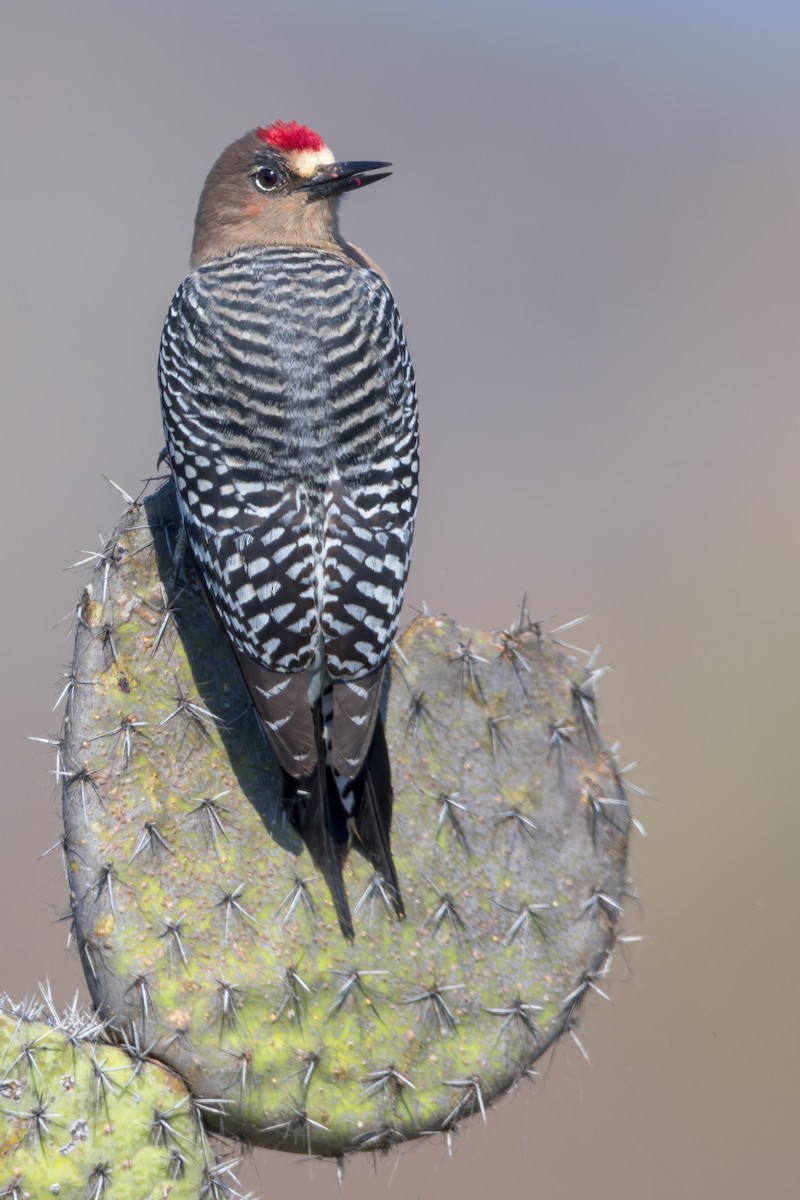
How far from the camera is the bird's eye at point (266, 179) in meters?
3.35

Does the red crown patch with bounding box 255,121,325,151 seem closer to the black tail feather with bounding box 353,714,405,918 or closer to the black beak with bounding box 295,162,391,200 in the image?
the black beak with bounding box 295,162,391,200

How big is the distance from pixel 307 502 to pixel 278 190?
1249 mm

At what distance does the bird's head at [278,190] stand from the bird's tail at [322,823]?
1.51 metres

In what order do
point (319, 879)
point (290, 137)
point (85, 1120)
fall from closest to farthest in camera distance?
1. point (85, 1120)
2. point (319, 879)
3. point (290, 137)

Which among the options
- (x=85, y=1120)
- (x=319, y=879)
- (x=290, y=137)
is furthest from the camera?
(x=290, y=137)

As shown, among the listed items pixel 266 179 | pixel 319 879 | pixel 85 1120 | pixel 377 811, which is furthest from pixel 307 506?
pixel 266 179

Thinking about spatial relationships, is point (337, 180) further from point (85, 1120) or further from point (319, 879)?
point (85, 1120)

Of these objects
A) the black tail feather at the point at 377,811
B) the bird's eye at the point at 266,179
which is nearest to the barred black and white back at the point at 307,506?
the black tail feather at the point at 377,811

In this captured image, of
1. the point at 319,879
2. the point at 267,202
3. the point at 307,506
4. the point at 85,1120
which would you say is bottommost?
the point at 85,1120

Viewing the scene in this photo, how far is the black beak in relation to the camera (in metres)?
3.31

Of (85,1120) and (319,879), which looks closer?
(85,1120)

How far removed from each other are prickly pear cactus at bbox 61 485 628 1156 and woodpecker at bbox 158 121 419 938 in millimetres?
85

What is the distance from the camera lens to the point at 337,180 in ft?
10.9

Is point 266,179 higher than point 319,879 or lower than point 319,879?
higher
